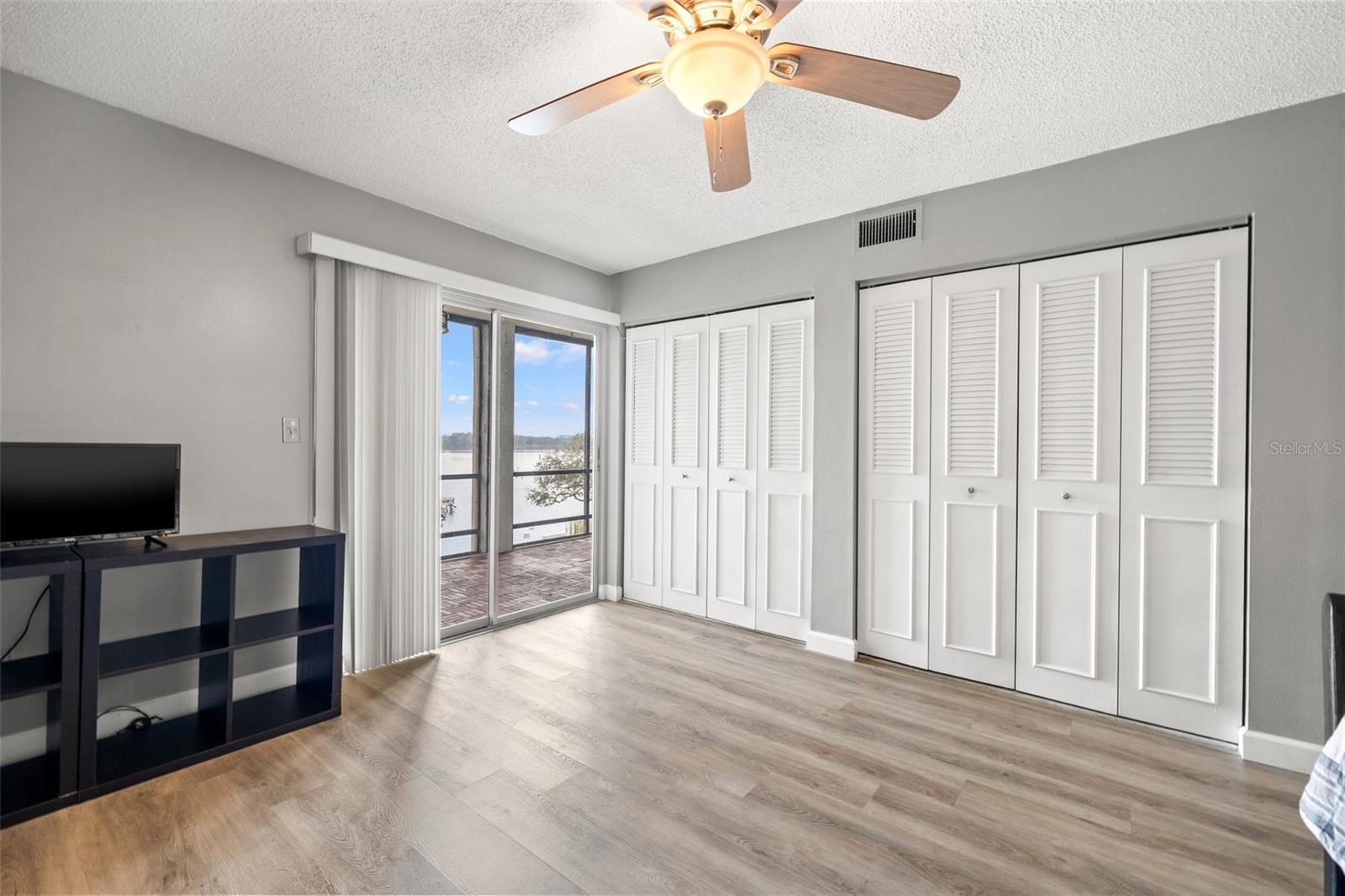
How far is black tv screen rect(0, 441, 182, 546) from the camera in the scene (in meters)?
2.10

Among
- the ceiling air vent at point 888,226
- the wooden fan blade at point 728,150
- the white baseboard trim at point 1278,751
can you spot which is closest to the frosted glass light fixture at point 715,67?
the wooden fan blade at point 728,150

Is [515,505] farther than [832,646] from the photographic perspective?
Yes

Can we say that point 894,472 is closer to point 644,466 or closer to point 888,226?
point 888,226

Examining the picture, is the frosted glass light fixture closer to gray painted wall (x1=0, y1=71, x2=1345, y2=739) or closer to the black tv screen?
gray painted wall (x1=0, y1=71, x2=1345, y2=739)

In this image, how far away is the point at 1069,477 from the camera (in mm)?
2900

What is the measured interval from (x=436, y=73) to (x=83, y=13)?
3.44ft

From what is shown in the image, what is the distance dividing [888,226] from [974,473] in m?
1.44

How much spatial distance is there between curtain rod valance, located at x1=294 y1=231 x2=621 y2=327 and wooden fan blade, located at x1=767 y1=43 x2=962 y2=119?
234 cm

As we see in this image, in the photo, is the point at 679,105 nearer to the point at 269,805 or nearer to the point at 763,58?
the point at 763,58

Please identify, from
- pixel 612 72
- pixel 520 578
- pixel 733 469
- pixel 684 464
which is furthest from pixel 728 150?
pixel 520 578

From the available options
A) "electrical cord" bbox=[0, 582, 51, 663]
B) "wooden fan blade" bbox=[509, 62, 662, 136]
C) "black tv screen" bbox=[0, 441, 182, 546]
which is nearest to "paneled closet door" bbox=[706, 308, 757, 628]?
"wooden fan blade" bbox=[509, 62, 662, 136]

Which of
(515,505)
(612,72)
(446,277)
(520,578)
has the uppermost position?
(612,72)

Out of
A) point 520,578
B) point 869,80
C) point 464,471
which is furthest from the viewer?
point 520,578

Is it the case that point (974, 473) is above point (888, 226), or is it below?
below
